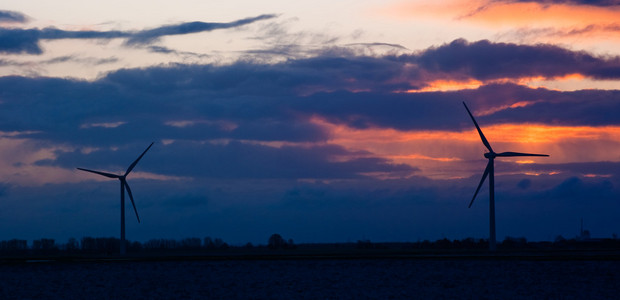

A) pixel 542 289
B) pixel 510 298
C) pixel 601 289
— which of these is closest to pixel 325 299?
pixel 510 298

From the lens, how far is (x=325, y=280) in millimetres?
88750

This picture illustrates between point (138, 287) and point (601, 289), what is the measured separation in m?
42.8

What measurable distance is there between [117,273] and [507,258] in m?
51.2

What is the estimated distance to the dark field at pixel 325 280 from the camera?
73.7 metres

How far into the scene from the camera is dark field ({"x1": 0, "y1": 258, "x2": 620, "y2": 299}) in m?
73.7

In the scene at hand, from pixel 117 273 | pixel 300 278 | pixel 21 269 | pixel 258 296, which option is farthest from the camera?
pixel 21 269

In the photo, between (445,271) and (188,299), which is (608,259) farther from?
(188,299)

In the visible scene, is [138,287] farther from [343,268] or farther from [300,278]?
[343,268]

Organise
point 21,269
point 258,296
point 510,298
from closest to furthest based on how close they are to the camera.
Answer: point 510,298
point 258,296
point 21,269

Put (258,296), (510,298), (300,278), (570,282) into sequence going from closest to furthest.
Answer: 1. (510,298)
2. (258,296)
3. (570,282)
4. (300,278)

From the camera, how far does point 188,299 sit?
70.4m

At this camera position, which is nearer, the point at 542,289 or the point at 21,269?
the point at 542,289

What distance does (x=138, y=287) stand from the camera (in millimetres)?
83875

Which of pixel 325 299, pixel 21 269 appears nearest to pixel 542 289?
pixel 325 299
